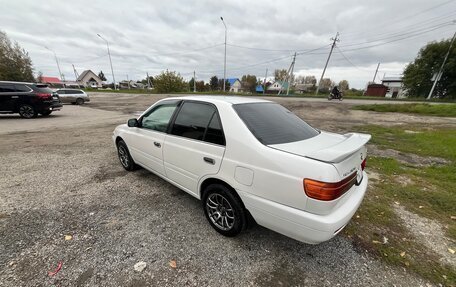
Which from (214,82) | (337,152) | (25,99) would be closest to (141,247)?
(337,152)

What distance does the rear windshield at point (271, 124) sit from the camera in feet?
7.21

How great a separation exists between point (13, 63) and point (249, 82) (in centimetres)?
6648

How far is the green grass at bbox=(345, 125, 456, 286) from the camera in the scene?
215 cm

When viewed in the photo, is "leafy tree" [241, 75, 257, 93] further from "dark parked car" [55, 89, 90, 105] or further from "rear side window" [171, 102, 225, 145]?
"rear side window" [171, 102, 225, 145]

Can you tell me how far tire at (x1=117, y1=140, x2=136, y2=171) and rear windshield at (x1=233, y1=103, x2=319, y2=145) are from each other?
2.66m

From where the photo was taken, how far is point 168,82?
158 feet

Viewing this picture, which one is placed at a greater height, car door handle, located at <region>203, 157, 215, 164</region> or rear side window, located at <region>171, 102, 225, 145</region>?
rear side window, located at <region>171, 102, 225, 145</region>

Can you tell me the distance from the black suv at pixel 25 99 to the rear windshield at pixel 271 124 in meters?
13.2

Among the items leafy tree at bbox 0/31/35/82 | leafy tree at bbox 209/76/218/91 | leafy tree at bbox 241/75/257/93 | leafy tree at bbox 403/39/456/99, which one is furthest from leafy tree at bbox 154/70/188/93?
leafy tree at bbox 403/39/456/99

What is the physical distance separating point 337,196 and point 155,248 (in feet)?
6.39

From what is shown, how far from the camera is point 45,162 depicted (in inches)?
186

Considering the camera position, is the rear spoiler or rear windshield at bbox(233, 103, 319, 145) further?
rear windshield at bbox(233, 103, 319, 145)

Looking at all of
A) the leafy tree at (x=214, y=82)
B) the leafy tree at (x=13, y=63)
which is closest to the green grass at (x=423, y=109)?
the leafy tree at (x=13, y=63)

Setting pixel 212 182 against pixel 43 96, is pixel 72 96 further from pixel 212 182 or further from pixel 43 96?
pixel 212 182
